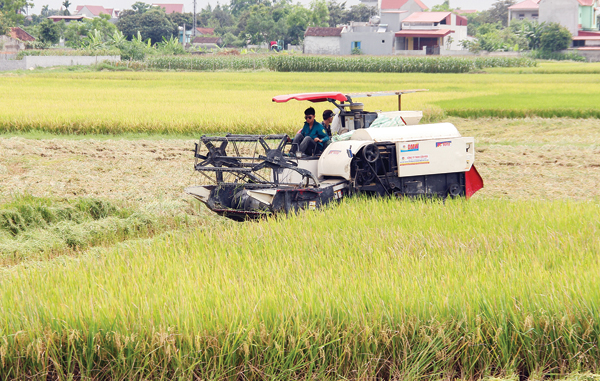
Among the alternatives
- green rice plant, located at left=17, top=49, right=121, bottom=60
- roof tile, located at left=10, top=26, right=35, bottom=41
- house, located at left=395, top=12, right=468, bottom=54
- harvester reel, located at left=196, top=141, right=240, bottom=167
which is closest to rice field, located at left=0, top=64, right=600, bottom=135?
harvester reel, located at left=196, top=141, right=240, bottom=167

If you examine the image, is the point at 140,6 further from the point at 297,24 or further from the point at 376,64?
the point at 376,64

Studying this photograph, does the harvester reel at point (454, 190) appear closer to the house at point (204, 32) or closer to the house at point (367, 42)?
the house at point (367, 42)

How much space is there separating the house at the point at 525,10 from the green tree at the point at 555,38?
1631 inches

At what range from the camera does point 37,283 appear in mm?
5035

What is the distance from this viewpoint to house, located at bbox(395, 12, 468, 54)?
81.0m

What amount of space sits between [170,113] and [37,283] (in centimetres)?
1593

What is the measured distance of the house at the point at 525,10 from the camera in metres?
119

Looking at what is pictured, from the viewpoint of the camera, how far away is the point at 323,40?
83375 millimetres

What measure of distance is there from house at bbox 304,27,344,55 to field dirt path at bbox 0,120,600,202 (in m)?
67.0

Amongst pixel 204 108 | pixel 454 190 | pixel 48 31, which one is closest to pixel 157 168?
pixel 454 190

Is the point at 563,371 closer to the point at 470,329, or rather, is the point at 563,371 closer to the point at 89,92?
the point at 470,329

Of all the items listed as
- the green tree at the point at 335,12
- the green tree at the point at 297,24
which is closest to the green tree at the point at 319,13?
the green tree at the point at 297,24

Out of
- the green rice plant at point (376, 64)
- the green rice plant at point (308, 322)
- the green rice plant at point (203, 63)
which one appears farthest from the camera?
the green rice plant at point (203, 63)

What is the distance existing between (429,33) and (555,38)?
617 inches
